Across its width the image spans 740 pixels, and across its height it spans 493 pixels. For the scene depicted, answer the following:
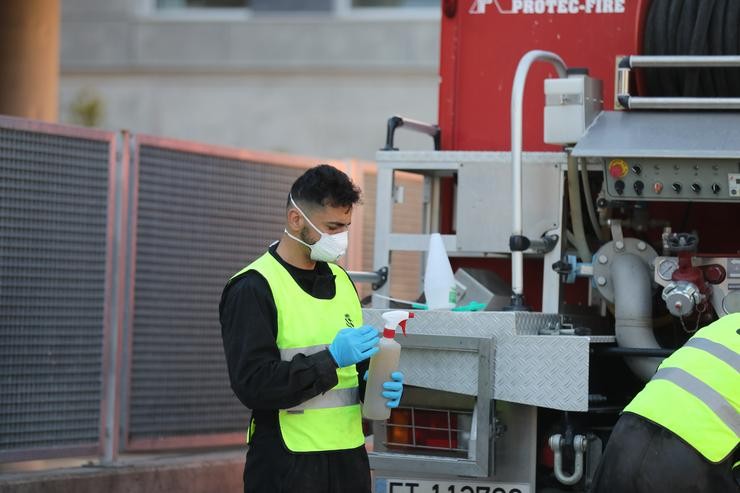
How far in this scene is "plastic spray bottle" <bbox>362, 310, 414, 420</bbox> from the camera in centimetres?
457

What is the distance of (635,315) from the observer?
541cm

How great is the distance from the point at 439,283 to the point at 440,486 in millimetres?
759

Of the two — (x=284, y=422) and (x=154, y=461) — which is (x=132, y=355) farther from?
(x=284, y=422)

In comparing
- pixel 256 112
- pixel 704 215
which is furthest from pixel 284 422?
pixel 256 112

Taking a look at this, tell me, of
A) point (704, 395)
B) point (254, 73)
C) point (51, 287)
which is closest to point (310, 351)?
point (704, 395)

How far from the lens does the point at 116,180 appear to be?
7.79 m

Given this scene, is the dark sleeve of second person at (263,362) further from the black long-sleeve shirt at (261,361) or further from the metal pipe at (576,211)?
the metal pipe at (576,211)

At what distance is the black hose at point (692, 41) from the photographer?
5578 mm

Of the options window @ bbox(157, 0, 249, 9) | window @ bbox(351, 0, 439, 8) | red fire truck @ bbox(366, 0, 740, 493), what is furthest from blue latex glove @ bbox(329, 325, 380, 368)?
window @ bbox(157, 0, 249, 9)

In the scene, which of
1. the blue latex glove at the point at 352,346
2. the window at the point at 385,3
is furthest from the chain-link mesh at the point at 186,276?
the window at the point at 385,3

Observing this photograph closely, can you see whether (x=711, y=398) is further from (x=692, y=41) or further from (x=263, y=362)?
(x=692, y=41)

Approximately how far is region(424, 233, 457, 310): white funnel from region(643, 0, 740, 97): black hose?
3.97 ft

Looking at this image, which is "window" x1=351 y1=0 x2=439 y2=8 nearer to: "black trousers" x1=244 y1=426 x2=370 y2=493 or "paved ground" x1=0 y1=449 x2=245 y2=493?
"paved ground" x1=0 y1=449 x2=245 y2=493

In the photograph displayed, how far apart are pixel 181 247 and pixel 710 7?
3.83 meters
